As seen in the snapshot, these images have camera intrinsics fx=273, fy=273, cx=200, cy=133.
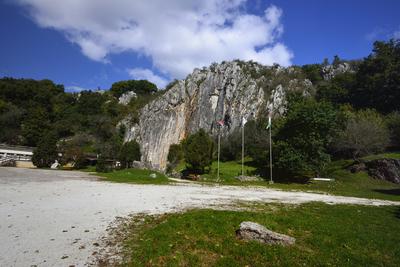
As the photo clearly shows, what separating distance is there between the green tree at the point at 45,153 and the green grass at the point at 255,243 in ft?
141

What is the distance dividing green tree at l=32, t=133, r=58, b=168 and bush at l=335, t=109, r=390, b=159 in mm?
49950

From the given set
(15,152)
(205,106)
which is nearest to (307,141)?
(205,106)

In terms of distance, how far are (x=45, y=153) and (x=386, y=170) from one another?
51157 mm

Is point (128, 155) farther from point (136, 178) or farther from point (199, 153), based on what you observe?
point (136, 178)

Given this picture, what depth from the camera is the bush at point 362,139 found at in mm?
46781

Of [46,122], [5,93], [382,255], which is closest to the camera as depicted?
[382,255]

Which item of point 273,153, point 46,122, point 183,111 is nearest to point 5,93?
point 46,122

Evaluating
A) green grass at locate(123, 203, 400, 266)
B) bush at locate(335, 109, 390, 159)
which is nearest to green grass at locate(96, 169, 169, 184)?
green grass at locate(123, 203, 400, 266)

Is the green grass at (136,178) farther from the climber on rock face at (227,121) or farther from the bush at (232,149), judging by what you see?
the climber on rock face at (227,121)

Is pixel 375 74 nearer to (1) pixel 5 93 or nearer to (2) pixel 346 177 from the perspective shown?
(2) pixel 346 177

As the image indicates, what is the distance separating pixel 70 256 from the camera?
6.11 meters

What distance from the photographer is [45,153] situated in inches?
1799

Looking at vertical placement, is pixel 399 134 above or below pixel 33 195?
above

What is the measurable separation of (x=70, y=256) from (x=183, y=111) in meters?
76.1
